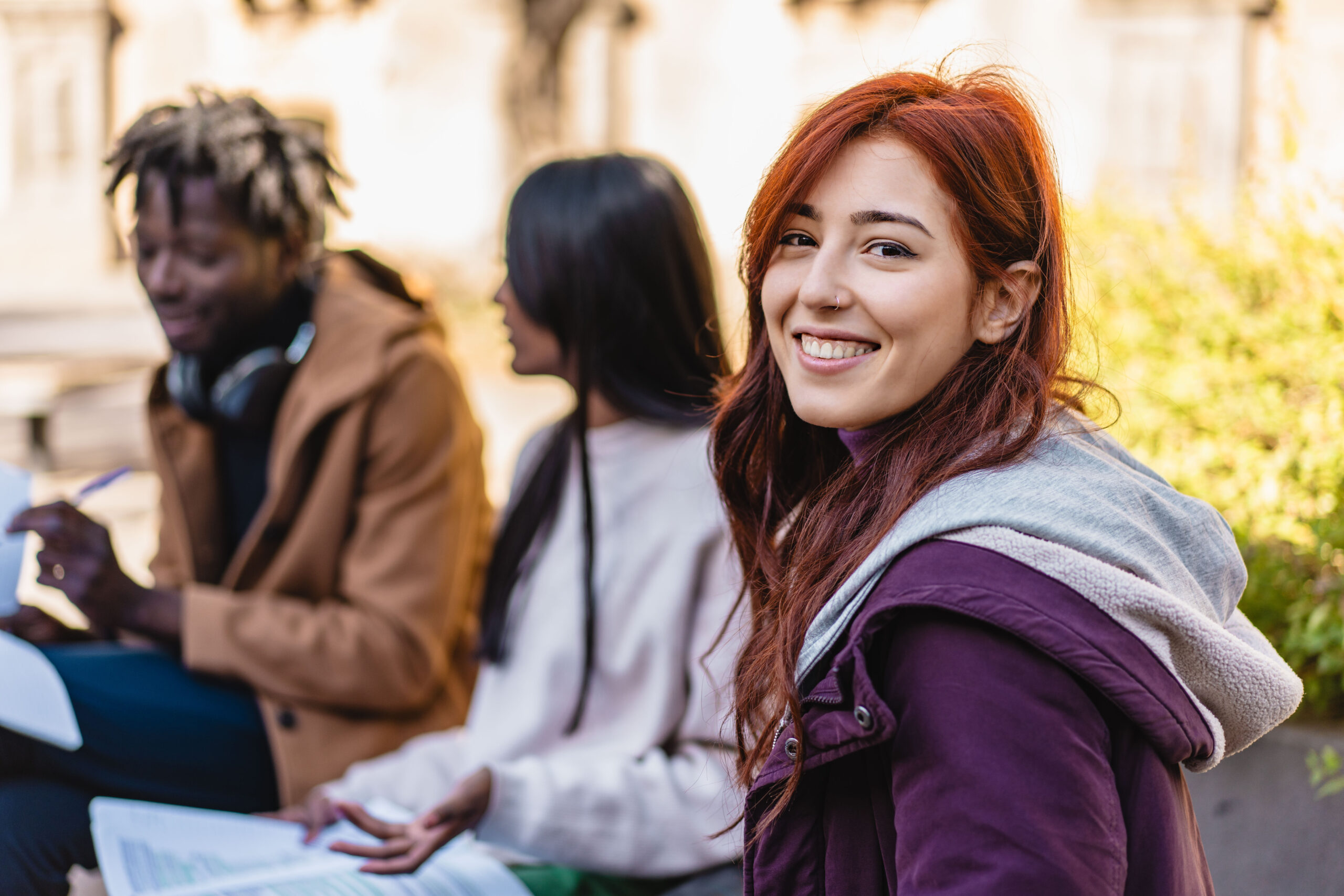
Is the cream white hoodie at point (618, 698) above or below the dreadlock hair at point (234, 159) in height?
below

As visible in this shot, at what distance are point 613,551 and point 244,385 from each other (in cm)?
87

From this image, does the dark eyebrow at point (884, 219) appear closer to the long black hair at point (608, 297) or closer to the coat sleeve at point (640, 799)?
the coat sleeve at point (640, 799)

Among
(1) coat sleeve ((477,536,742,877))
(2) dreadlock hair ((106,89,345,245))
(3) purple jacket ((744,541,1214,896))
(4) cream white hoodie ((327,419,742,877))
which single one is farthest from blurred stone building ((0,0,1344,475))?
(3) purple jacket ((744,541,1214,896))

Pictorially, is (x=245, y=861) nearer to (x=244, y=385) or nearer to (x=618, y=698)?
(x=618, y=698)

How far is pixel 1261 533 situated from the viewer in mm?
2365

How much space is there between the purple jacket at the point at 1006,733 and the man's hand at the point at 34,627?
1.84 meters

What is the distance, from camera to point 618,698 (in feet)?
6.63

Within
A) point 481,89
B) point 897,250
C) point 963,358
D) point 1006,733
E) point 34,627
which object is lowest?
point 34,627

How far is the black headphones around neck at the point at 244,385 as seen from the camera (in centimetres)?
241

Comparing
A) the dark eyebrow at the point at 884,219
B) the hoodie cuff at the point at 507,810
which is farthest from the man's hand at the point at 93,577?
the dark eyebrow at the point at 884,219

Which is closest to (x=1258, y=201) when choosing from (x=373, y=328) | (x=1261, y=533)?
(x=1261, y=533)

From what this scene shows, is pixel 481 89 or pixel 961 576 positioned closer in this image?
A: pixel 961 576

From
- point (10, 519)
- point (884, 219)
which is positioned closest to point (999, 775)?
point (884, 219)

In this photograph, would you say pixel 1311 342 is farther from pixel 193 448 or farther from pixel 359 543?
pixel 193 448
